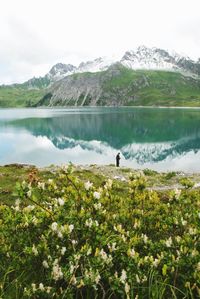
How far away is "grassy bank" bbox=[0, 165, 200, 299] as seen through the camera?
595 cm

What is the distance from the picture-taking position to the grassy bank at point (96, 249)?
19.5 ft

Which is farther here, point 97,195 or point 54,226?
point 97,195

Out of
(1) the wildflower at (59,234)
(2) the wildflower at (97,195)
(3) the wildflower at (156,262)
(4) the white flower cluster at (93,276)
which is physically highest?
(2) the wildflower at (97,195)

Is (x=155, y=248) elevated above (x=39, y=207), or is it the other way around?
(x=39, y=207)

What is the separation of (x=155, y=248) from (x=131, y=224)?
1.14 metres

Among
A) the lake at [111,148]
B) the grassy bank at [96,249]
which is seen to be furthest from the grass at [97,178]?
the lake at [111,148]

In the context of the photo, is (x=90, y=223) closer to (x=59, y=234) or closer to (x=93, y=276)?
(x=59, y=234)

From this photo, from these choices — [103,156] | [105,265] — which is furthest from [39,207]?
[103,156]

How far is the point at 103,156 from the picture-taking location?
275 feet

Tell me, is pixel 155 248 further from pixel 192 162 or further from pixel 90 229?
pixel 192 162

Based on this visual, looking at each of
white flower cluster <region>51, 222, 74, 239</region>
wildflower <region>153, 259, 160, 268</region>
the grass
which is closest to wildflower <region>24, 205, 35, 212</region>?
white flower cluster <region>51, 222, 74, 239</region>

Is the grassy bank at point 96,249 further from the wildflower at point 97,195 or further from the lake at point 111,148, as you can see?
the lake at point 111,148

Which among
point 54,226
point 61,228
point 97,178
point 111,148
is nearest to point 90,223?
point 61,228

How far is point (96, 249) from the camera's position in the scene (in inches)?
235
